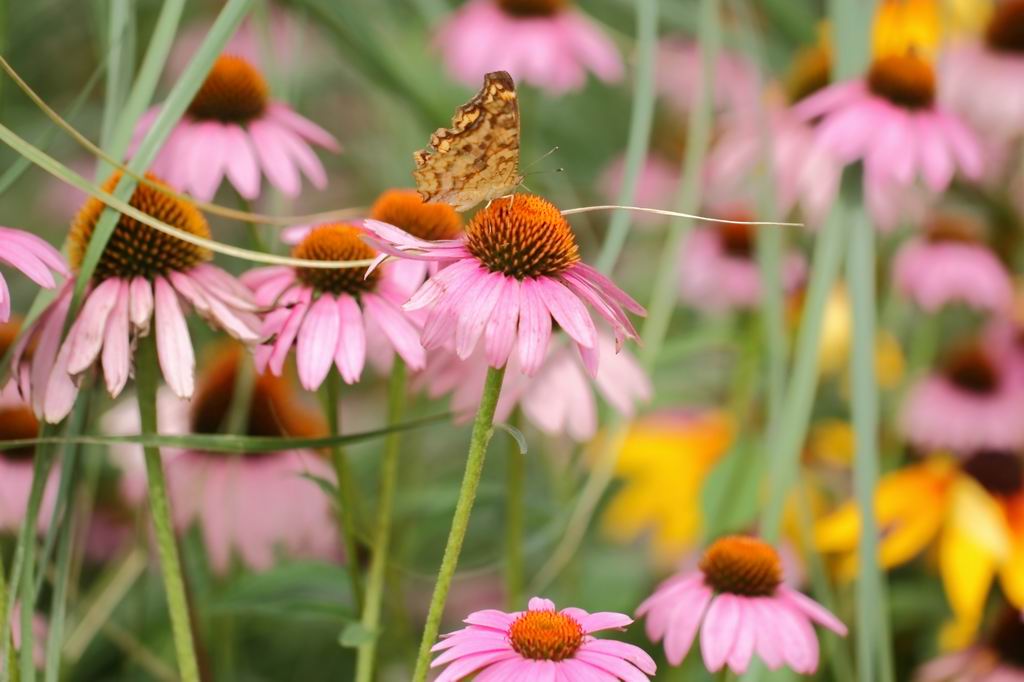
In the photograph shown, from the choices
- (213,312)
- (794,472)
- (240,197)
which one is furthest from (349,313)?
(794,472)

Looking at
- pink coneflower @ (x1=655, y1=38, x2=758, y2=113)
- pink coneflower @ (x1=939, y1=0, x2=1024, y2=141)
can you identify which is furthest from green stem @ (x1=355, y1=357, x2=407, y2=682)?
pink coneflower @ (x1=655, y1=38, x2=758, y2=113)

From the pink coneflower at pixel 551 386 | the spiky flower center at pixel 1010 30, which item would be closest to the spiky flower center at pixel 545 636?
the pink coneflower at pixel 551 386

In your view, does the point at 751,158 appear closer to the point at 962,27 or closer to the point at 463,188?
the point at 962,27

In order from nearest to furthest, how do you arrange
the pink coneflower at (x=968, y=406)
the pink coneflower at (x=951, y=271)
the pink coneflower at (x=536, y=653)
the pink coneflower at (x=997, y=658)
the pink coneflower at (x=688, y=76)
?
the pink coneflower at (x=536, y=653)
the pink coneflower at (x=997, y=658)
the pink coneflower at (x=968, y=406)
the pink coneflower at (x=951, y=271)
the pink coneflower at (x=688, y=76)

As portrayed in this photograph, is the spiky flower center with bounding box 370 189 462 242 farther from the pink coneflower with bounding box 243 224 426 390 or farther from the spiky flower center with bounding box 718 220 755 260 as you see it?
the spiky flower center with bounding box 718 220 755 260

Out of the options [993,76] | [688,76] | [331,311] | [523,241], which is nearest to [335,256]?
[331,311]

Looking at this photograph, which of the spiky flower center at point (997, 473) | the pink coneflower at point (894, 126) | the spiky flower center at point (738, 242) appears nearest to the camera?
the pink coneflower at point (894, 126)

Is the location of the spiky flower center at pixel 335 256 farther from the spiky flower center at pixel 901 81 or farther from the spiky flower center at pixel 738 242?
the spiky flower center at pixel 738 242
